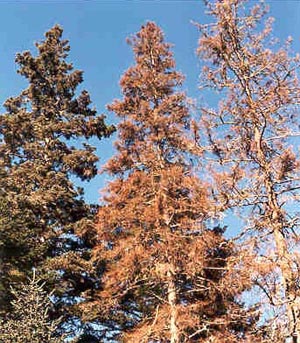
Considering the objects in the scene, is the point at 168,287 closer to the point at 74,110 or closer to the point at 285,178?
the point at 285,178

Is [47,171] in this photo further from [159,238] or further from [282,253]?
[282,253]

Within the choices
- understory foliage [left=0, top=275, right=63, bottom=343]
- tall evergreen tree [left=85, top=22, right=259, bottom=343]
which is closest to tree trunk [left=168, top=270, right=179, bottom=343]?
tall evergreen tree [left=85, top=22, right=259, bottom=343]

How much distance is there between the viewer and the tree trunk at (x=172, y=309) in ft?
42.4

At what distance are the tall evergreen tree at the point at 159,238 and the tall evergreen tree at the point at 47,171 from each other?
2014 mm

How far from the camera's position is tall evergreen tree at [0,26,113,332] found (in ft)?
52.7

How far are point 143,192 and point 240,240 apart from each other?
535cm

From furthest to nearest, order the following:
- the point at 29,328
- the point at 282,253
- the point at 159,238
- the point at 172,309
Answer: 1. the point at 159,238
2. the point at 172,309
3. the point at 29,328
4. the point at 282,253

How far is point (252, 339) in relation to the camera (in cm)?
1017

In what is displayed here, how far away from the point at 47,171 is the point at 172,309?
8907 mm

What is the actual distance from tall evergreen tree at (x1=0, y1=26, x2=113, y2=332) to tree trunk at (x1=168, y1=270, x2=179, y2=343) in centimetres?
389

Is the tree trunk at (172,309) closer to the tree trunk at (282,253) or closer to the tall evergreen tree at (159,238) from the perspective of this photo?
the tall evergreen tree at (159,238)

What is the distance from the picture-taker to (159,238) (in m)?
14.5

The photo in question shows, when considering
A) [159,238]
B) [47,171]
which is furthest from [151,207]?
[47,171]

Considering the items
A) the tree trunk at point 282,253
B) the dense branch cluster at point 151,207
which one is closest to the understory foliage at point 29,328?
the dense branch cluster at point 151,207
